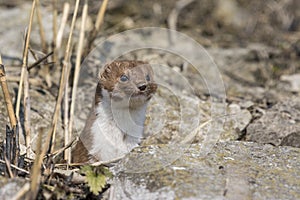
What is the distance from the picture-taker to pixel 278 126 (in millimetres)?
4020

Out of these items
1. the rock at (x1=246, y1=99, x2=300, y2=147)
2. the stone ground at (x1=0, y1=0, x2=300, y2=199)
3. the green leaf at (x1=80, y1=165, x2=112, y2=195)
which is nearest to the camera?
the green leaf at (x1=80, y1=165, x2=112, y2=195)

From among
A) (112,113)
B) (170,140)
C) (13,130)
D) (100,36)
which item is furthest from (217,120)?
(100,36)

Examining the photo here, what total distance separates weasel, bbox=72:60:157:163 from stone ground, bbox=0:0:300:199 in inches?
16.5

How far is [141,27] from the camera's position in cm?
626

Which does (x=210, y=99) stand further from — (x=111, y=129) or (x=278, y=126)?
(x=111, y=129)

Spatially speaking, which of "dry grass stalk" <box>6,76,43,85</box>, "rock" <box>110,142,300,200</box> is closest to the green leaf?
"rock" <box>110,142,300,200</box>

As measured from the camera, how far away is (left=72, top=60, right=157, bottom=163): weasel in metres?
3.54

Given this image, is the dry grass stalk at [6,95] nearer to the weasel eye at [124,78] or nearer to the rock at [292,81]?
the weasel eye at [124,78]

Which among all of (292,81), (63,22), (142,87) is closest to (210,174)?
(142,87)

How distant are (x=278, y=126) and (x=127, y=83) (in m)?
1.23

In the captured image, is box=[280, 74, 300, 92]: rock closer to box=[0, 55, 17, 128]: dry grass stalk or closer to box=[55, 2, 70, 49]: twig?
box=[55, 2, 70, 49]: twig

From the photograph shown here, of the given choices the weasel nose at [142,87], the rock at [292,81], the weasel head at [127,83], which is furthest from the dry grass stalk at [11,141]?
the rock at [292,81]

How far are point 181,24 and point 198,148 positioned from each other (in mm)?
3778

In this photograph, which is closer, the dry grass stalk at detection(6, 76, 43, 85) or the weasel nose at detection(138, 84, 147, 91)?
the weasel nose at detection(138, 84, 147, 91)
